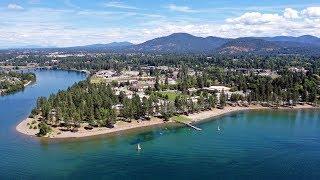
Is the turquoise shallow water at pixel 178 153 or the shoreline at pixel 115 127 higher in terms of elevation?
the shoreline at pixel 115 127

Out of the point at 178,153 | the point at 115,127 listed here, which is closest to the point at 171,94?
the point at 115,127

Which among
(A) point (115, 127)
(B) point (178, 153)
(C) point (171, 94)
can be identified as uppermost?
(C) point (171, 94)

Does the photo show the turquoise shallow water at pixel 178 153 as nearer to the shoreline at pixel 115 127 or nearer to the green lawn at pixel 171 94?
the shoreline at pixel 115 127

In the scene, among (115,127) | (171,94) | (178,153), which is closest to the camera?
(178,153)

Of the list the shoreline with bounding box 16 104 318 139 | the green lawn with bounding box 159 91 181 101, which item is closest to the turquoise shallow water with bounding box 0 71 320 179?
the shoreline with bounding box 16 104 318 139

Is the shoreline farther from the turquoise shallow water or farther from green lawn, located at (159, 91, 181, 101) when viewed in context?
green lawn, located at (159, 91, 181, 101)

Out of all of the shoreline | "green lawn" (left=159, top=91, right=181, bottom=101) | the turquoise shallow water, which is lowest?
the turquoise shallow water

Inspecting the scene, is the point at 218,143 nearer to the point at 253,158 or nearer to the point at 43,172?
the point at 253,158

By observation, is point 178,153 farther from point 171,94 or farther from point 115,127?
point 171,94

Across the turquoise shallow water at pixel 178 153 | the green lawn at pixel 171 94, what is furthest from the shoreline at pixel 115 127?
the green lawn at pixel 171 94
